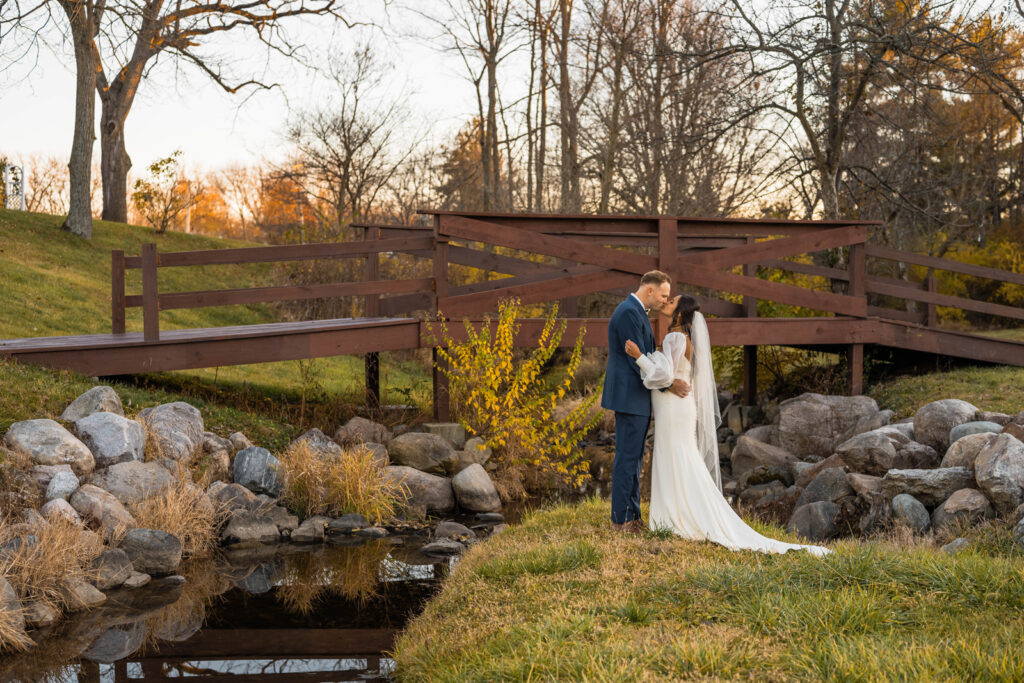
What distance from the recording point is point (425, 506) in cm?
1012

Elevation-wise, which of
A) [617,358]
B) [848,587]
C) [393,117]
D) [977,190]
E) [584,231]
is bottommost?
[848,587]

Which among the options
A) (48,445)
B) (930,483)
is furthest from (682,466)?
(48,445)

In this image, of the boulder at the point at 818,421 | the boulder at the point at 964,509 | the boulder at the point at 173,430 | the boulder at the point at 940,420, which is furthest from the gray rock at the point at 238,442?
the boulder at the point at 940,420

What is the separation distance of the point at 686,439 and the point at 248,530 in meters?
4.43

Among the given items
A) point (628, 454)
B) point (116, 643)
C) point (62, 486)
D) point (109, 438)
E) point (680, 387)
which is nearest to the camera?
point (116, 643)

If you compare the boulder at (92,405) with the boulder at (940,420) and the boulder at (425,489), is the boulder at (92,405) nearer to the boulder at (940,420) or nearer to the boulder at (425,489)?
the boulder at (425,489)

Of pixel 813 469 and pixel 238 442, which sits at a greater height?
pixel 238 442

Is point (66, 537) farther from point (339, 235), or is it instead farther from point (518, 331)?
point (339, 235)

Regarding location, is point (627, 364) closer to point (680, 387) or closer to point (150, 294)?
point (680, 387)

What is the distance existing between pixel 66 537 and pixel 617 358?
445 cm

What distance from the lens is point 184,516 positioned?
8.30 m

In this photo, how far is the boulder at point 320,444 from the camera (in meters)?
10.1

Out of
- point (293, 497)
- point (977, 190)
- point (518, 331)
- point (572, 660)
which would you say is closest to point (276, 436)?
point (293, 497)

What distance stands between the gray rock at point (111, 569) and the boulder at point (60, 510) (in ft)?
1.34
